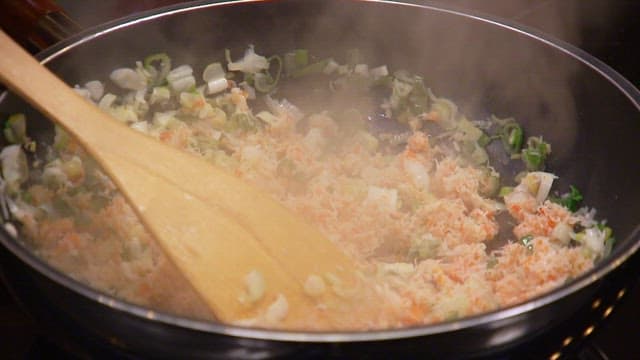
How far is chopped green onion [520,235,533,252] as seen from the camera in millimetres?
1420

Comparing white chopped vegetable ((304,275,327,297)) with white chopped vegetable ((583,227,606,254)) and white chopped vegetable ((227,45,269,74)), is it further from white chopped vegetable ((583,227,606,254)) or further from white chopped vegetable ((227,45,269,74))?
white chopped vegetable ((227,45,269,74))

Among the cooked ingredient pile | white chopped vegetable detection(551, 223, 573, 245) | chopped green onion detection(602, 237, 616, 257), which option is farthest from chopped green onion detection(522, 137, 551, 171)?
chopped green onion detection(602, 237, 616, 257)

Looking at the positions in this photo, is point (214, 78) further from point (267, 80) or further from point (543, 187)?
point (543, 187)

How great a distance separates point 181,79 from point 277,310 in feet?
2.55

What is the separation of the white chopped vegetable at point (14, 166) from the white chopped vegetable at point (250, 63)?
0.54 metres

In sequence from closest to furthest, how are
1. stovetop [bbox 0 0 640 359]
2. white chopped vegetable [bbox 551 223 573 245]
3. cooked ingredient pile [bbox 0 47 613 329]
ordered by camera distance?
cooked ingredient pile [bbox 0 47 613 329] < white chopped vegetable [bbox 551 223 573 245] < stovetop [bbox 0 0 640 359]

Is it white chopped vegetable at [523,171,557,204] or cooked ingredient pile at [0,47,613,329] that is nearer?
cooked ingredient pile at [0,47,613,329]

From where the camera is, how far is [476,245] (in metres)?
1.43

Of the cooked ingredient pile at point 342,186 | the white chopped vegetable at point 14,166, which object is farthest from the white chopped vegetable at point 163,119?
the white chopped vegetable at point 14,166

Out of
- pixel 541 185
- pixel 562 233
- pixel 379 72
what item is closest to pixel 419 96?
pixel 379 72

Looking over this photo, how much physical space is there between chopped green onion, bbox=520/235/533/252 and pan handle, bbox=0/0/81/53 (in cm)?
104

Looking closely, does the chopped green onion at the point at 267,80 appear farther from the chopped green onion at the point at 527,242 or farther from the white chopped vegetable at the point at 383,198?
the chopped green onion at the point at 527,242

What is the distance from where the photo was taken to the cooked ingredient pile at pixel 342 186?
1292 millimetres

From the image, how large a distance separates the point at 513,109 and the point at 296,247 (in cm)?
74
